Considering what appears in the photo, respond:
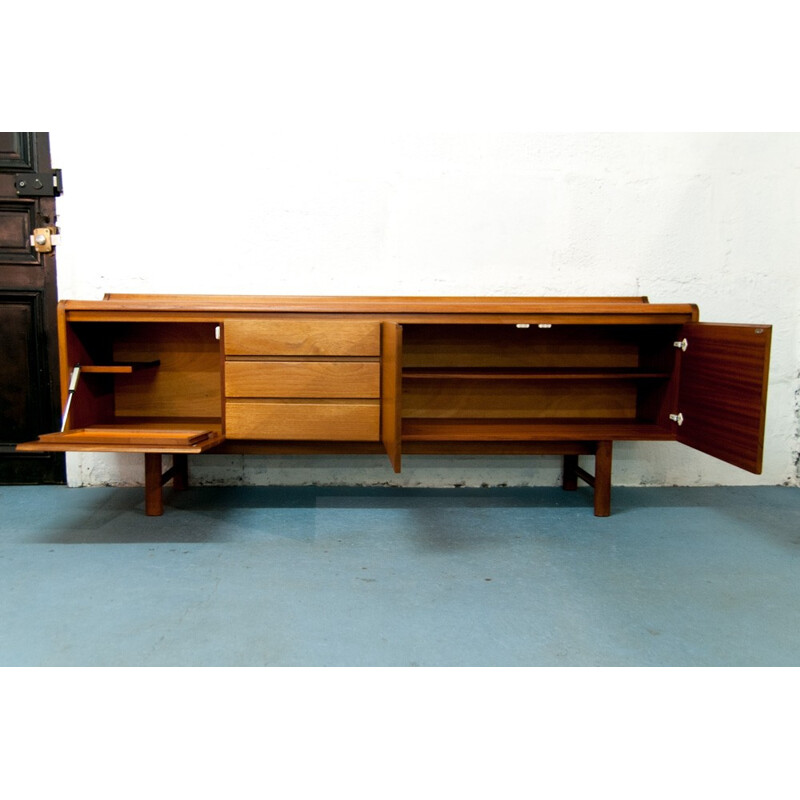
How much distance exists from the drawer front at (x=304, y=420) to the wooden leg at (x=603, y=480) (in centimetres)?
108

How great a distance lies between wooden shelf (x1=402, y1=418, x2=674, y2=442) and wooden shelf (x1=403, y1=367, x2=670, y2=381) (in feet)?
0.79

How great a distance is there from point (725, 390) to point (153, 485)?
2.55 meters

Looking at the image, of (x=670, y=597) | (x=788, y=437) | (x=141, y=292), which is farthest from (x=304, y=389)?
(x=788, y=437)

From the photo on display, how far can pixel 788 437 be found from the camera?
3.85 m

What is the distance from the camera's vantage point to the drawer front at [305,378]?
9.71 ft

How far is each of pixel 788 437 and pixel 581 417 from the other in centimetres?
130

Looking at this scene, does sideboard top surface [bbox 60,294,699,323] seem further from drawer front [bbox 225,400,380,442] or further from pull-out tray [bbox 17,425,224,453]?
pull-out tray [bbox 17,425,224,453]

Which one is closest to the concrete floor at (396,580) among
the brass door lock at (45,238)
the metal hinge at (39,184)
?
the brass door lock at (45,238)

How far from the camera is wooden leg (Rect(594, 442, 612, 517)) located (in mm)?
3186

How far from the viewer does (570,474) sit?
3.69 meters

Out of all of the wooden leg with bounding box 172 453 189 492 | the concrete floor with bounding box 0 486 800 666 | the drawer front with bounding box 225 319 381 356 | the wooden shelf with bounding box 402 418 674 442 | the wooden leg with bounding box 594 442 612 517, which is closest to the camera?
the concrete floor with bounding box 0 486 800 666

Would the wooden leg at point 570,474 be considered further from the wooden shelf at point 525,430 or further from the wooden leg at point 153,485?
the wooden leg at point 153,485

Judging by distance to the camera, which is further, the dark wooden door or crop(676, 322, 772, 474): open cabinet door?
the dark wooden door

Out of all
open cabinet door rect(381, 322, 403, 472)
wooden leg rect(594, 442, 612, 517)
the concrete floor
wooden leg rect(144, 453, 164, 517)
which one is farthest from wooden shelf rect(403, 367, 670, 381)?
wooden leg rect(144, 453, 164, 517)
